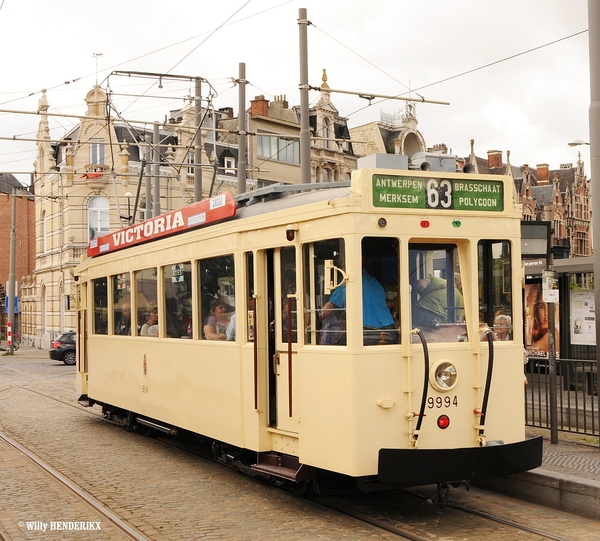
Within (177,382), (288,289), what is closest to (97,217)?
(177,382)

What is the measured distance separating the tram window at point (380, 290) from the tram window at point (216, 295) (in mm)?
2016

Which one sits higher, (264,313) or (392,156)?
(392,156)

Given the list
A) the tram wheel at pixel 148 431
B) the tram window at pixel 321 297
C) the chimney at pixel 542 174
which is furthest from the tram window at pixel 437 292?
the chimney at pixel 542 174

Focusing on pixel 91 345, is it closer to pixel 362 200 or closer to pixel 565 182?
pixel 362 200

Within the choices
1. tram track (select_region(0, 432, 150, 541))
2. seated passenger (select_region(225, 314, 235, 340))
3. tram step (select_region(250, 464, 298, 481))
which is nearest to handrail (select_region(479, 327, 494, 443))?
tram step (select_region(250, 464, 298, 481))

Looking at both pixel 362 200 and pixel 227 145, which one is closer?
pixel 362 200

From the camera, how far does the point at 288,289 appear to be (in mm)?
8180

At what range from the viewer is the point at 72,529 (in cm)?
761

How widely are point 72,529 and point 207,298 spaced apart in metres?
2.98

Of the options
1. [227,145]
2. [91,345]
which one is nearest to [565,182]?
[227,145]

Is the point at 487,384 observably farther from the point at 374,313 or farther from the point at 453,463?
the point at 374,313

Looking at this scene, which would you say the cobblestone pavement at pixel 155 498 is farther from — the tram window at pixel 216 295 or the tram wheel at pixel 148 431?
the tram window at pixel 216 295

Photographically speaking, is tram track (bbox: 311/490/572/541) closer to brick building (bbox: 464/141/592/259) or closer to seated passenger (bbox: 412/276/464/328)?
seated passenger (bbox: 412/276/464/328)

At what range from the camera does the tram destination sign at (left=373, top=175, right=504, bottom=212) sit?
750cm
